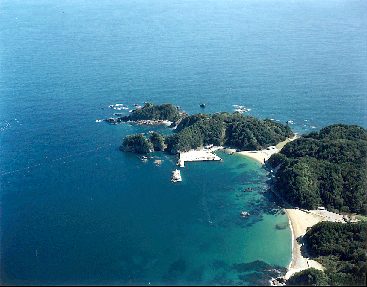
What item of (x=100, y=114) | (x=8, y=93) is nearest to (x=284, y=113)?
(x=100, y=114)

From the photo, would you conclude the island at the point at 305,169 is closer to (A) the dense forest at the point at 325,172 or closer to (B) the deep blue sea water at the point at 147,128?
(A) the dense forest at the point at 325,172

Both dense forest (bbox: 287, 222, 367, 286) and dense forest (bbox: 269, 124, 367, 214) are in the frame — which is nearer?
dense forest (bbox: 287, 222, 367, 286)

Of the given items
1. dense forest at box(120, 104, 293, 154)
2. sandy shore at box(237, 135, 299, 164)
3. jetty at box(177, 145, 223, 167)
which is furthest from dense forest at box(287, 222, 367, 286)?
dense forest at box(120, 104, 293, 154)

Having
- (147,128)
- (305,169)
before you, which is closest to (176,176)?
(305,169)

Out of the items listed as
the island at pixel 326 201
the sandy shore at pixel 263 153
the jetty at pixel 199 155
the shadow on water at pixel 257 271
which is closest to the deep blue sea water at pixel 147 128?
the shadow on water at pixel 257 271

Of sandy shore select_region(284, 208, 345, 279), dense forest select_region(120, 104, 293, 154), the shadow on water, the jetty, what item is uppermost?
dense forest select_region(120, 104, 293, 154)

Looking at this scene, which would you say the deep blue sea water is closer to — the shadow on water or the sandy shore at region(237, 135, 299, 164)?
the shadow on water
